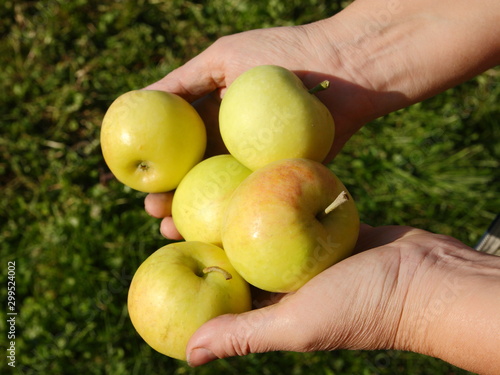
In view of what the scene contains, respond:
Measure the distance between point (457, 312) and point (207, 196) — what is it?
49.2 inches

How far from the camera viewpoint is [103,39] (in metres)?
4.62

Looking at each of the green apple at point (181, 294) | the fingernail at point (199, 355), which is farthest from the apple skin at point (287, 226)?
the fingernail at point (199, 355)

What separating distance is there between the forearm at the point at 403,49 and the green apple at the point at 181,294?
4.33 feet

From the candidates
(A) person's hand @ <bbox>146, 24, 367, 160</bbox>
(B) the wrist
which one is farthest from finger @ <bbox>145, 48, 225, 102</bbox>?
(B) the wrist

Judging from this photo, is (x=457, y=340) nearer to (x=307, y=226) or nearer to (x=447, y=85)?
(x=307, y=226)

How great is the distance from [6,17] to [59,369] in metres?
3.20

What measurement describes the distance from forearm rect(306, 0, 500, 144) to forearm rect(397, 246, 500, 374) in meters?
1.32

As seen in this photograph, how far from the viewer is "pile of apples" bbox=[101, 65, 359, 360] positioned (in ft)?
6.87

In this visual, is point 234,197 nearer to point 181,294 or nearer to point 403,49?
point 181,294

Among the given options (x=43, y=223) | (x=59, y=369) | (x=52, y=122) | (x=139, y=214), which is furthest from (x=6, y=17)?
(x=59, y=369)

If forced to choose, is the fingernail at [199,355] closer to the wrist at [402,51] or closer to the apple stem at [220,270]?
the apple stem at [220,270]

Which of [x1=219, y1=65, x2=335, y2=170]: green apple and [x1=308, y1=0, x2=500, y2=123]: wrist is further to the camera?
[x1=308, y1=0, x2=500, y2=123]: wrist

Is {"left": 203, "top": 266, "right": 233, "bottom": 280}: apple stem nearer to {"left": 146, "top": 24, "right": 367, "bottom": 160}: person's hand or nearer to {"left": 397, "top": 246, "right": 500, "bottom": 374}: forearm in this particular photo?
{"left": 397, "top": 246, "right": 500, "bottom": 374}: forearm

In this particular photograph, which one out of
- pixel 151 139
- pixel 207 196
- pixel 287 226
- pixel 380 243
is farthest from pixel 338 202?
pixel 151 139
